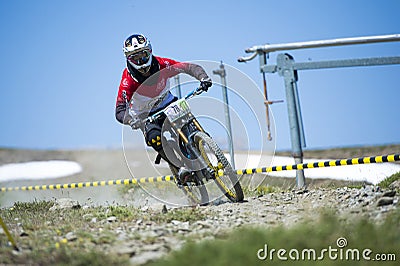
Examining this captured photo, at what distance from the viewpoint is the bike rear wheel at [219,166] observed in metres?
8.03

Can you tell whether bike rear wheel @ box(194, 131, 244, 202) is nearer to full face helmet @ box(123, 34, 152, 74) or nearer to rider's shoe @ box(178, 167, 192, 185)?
rider's shoe @ box(178, 167, 192, 185)

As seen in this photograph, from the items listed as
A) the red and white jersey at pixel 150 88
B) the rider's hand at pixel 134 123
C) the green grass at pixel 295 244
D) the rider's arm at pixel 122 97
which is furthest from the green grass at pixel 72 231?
the red and white jersey at pixel 150 88

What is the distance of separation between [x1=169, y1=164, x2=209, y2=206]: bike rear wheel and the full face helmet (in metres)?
1.48

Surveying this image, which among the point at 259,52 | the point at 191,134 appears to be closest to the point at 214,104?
the point at 191,134

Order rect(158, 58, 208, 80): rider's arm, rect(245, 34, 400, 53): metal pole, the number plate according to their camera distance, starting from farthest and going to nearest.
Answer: rect(245, 34, 400, 53): metal pole, rect(158, 58, 208, 80): rider's arm, the number plate

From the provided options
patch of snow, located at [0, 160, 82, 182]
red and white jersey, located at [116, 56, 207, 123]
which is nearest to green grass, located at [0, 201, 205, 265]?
red and white jersey, located at [116, 56, 207, 123]

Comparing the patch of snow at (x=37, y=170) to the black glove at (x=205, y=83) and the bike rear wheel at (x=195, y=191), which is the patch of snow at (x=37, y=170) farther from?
the black glove at (x=205, y=83)

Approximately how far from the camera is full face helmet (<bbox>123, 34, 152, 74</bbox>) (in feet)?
27.7

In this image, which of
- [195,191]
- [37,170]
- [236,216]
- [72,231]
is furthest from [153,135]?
[37,170]

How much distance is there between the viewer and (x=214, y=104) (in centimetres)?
925

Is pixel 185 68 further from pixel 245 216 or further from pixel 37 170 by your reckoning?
pixel 37 170

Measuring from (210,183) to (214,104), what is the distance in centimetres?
138

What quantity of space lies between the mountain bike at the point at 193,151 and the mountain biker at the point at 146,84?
13 centimetres

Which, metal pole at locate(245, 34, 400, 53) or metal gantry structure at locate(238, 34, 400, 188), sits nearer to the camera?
metal pole at locate(245, 34, 400, 53)
